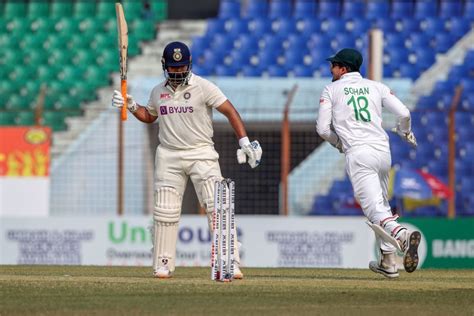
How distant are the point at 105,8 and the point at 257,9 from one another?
3.57 meters

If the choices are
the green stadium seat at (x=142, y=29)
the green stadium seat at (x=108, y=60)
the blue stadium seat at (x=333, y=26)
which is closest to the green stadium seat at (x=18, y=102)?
the green stadium seat at (x=108, y=60)

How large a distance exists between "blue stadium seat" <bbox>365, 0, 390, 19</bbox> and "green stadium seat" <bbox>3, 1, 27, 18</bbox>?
8.12 metres

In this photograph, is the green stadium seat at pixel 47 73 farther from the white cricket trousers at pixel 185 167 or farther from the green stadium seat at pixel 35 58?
the white cricket trousers at pixel 185 167

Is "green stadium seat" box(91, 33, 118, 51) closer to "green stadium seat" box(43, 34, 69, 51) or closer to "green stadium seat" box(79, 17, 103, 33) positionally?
"green stadium seat" box(79, 17, 103, 33)

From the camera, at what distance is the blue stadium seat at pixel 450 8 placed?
27.6 meters

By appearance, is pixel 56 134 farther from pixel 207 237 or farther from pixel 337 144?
pixel 337 144

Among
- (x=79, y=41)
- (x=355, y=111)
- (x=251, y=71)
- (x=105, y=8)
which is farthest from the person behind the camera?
(x=105, y=8)

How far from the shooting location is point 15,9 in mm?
30016

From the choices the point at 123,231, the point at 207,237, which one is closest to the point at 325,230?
the point at 207,237

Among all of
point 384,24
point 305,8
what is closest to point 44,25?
point 305,8

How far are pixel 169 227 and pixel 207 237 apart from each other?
748 centimetres

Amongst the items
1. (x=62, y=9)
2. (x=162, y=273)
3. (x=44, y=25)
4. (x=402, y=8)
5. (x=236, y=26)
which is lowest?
(x=162, y=273)

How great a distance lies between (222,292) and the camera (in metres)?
9.62

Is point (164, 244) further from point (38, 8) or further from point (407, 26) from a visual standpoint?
point (38, 8)
